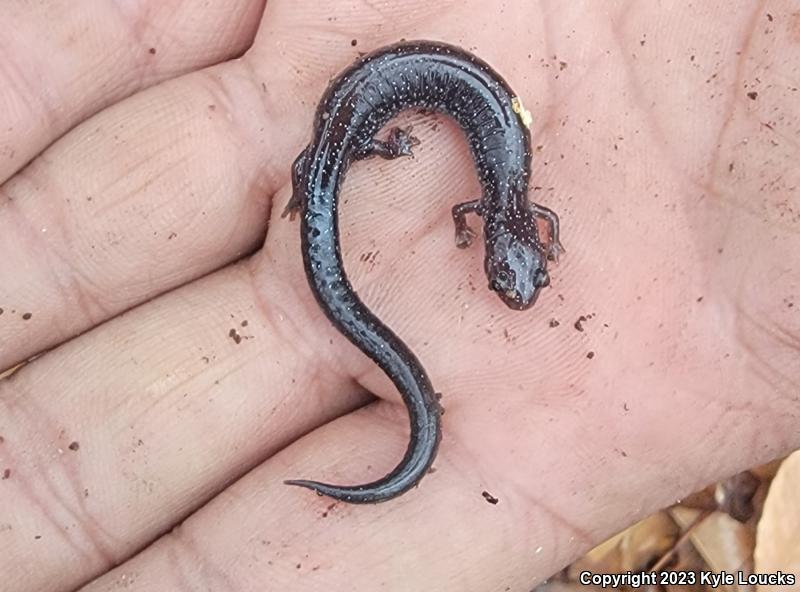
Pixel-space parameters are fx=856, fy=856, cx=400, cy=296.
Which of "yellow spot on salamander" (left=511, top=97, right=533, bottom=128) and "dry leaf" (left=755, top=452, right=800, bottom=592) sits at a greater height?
"yellow spot on salamander" (left=511, top=97, right=533, bottom=128)

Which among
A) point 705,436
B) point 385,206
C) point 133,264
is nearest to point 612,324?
point 705,436

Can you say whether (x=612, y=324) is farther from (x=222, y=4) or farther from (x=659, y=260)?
(x=222, y=4)

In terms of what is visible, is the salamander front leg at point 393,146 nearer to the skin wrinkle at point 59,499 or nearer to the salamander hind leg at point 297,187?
the salamander hind leg at point 297,187

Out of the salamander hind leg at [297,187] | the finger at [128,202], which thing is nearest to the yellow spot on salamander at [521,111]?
the salamander hind leg at [297,187]

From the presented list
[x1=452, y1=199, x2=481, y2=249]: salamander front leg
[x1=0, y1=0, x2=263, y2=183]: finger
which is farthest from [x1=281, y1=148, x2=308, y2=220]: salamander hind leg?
[x1=0, y1=0, x2=263, y2=183]: finger

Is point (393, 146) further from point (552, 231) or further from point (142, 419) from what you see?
point (142, 419)

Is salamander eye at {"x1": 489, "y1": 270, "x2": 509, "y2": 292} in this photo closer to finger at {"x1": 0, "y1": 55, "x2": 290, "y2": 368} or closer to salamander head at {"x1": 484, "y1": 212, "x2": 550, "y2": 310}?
salamander head at {"x1": 484, "y1": 212, "x2": 550, "y2": 310}

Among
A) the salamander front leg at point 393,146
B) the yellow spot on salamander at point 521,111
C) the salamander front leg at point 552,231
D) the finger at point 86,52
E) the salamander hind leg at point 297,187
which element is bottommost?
the salamander front leg at point 552,231
